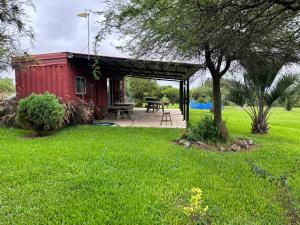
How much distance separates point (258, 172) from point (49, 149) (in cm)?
500

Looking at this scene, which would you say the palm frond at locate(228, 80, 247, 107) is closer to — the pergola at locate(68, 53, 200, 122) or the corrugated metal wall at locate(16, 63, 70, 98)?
the pergola at locate(68, 53, 200, 122)

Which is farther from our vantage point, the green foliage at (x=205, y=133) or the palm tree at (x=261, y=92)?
the palm tree at (x=261, y=92)

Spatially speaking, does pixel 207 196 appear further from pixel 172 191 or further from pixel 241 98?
pixel 241 98

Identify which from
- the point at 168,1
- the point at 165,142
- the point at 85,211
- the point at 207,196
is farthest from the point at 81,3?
the point at 165,142

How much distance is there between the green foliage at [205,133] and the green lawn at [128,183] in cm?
113

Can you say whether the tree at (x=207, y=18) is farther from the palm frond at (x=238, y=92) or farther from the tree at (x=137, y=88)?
the tree at (x=137, y=88)

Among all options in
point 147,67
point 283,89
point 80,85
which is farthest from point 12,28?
point 283,89

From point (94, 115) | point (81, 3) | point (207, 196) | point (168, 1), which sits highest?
point (81, 3)

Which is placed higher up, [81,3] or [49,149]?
[81,3]

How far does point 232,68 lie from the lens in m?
11.1

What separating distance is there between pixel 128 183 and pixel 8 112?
918cm

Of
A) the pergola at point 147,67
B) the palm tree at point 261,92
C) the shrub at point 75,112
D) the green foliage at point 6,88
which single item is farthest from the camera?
the green foliage at point 6,88

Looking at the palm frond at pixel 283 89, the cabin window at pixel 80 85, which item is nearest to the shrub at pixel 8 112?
the cabin window at pixel 80 85

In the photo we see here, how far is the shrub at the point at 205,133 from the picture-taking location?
9.51 metres
